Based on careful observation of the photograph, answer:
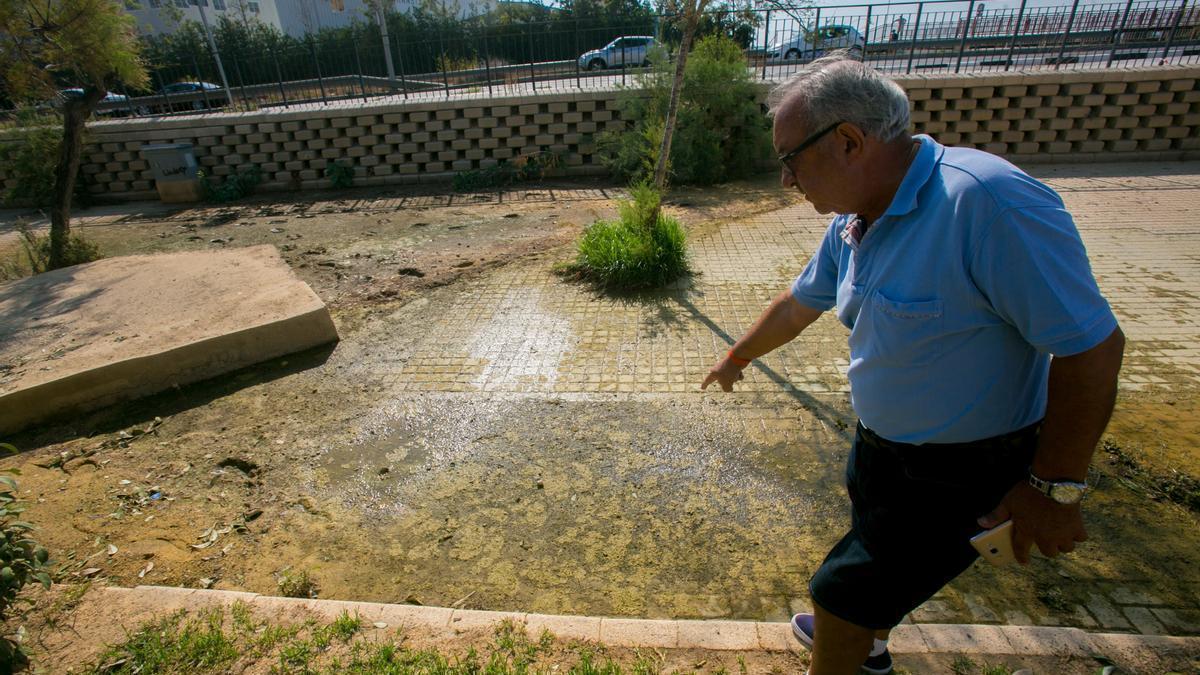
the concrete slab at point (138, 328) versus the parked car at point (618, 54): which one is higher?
the parked car at point (618, 54)

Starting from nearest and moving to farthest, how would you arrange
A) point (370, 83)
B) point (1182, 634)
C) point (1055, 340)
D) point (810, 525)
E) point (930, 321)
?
1. point (1055, 340)
2. point (930, 321)
3. point (1182, 634)
4. point (810, 525)
5. point (370, 83)

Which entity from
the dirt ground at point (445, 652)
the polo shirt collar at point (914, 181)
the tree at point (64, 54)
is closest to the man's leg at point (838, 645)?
the dirt ground at point (445, 652)

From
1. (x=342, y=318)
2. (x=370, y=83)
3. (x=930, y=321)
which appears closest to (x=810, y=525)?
(x=930, y=321)

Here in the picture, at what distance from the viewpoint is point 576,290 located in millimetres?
6082

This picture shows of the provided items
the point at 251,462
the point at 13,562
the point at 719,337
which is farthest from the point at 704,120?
the point at 13,562

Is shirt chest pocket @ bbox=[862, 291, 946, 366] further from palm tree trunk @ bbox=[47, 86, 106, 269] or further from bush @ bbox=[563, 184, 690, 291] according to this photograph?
palm tree trunk @ bbox=[47, 86, 106, 269]

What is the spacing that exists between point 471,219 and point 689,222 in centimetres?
307

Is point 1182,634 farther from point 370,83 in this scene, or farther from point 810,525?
point 370,83

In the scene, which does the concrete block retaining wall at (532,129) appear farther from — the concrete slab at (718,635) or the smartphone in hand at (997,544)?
the smartphone in hand at (997,544)

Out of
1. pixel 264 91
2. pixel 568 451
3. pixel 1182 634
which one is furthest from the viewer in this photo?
pixel 264 91

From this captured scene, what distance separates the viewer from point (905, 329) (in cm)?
157

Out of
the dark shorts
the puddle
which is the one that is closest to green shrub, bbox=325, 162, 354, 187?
the puddle

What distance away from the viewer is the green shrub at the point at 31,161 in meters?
10.6

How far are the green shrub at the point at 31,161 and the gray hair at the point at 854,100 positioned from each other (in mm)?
13432
